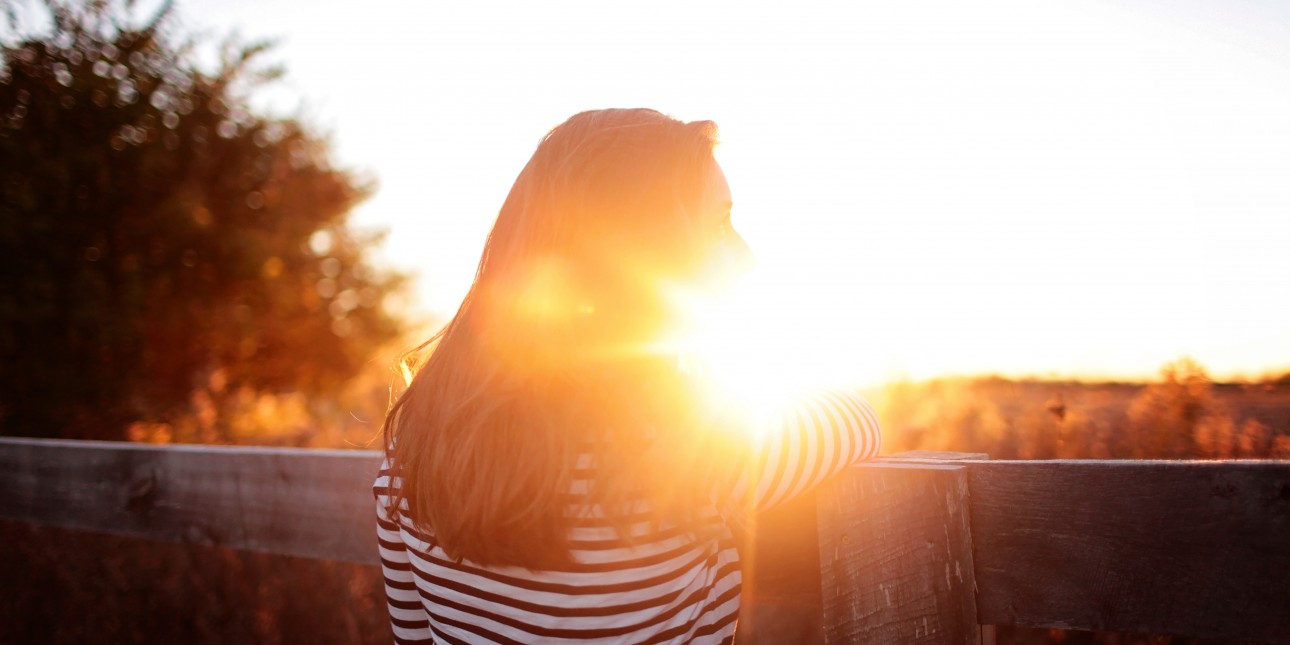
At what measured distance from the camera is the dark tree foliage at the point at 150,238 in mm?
7750

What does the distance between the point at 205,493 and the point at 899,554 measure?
2.35 m

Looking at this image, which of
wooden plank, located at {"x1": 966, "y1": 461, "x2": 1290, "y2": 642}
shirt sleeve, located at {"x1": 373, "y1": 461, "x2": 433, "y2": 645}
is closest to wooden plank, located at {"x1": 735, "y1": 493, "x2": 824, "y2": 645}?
wooden plank, located at {"x1": 966, "y1": 461, "x2": 1290, "y2": 642}

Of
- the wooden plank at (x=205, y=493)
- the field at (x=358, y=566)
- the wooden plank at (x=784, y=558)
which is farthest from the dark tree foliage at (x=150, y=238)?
the wooden plank at (x=784, y=558)

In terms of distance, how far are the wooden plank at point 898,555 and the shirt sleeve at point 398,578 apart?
896 millimetres

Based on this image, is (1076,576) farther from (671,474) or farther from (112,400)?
(112,400)

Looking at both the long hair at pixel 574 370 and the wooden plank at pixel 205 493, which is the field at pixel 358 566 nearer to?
the wooden plank at pixel 205 493

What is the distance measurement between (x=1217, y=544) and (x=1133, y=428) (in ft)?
5.49

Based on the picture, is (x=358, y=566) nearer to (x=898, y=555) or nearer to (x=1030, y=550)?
(x=898, y=555)

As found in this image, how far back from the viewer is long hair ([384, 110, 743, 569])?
1077 millimetres

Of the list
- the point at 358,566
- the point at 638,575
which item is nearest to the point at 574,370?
the point at 638,575

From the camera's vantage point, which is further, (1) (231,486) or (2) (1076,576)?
(1) (231,486)

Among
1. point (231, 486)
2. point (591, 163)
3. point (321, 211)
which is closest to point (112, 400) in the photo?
point (321, 211)

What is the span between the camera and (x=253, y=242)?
8836 mm

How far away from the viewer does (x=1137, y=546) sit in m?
1.11
